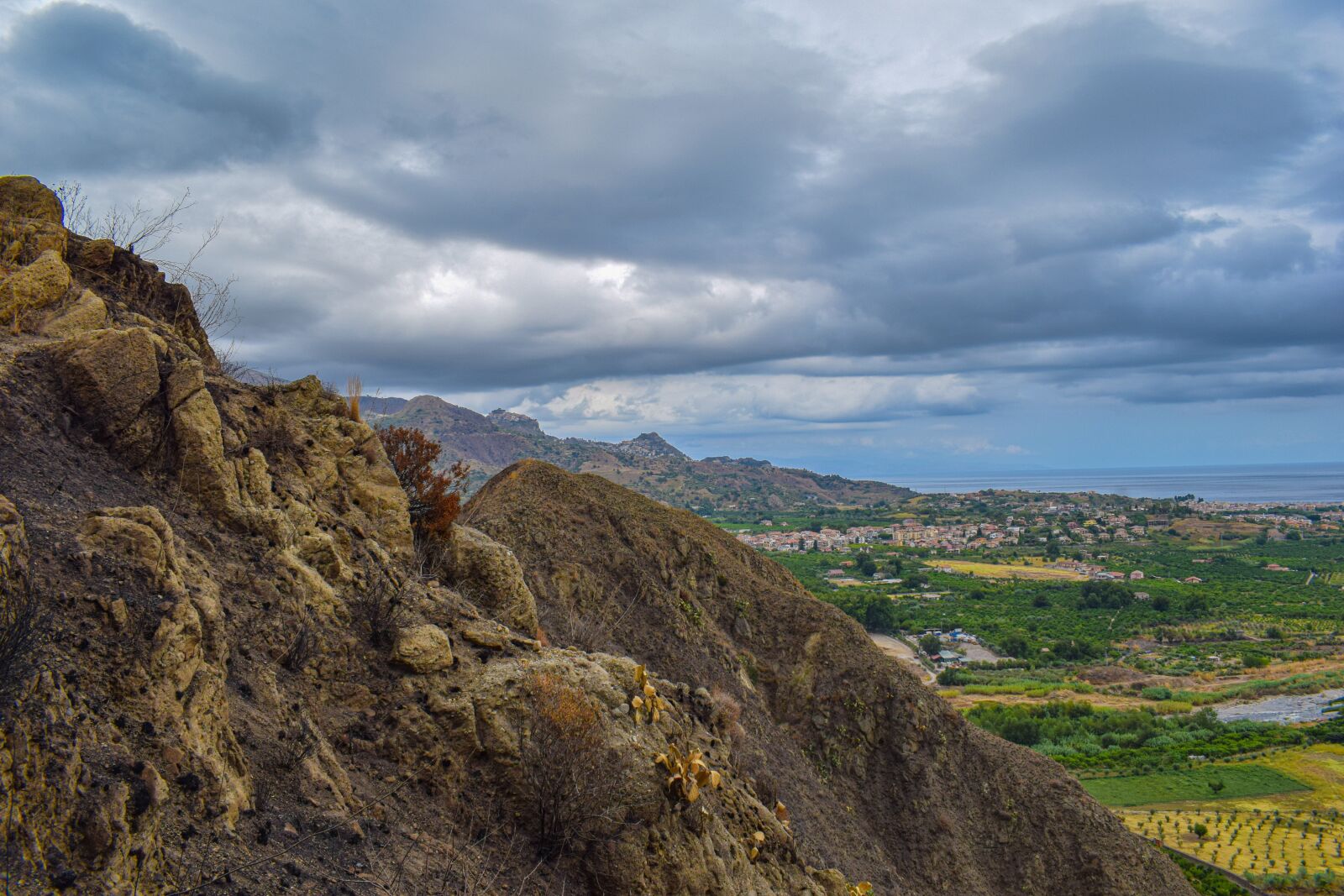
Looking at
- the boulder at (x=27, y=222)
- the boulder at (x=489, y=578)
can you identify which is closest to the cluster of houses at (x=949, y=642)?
the boulder at (x=489, y=578)

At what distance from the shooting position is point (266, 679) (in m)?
7.92

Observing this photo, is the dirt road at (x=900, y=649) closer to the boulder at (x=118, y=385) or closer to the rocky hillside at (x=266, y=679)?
the rocky hillside at (x=266, y=679)

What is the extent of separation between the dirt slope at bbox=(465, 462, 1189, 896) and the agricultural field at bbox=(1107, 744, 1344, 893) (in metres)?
25.4

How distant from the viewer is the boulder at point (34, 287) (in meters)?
9.33

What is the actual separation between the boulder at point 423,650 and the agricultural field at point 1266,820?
156ft

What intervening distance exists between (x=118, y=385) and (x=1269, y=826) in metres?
64.8

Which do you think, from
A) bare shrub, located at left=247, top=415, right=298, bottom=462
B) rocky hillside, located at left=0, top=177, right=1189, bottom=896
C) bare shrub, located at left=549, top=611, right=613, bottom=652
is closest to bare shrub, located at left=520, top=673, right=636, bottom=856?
rocky hillside, located at left=0, top=177, right=1189, bottom=896

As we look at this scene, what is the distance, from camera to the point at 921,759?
2366cm

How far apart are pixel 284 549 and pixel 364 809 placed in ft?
12.0

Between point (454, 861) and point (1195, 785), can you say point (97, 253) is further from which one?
point (1195, 785)

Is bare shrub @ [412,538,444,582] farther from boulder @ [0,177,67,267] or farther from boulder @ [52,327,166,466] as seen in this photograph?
boulder @ [0,177,67,267]

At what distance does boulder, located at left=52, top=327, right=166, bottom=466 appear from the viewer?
8656 millimetres

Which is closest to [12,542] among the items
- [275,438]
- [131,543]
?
[131,543]

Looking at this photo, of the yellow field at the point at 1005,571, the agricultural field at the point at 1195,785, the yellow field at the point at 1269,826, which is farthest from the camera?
the yellow field at the point at 1005,571
